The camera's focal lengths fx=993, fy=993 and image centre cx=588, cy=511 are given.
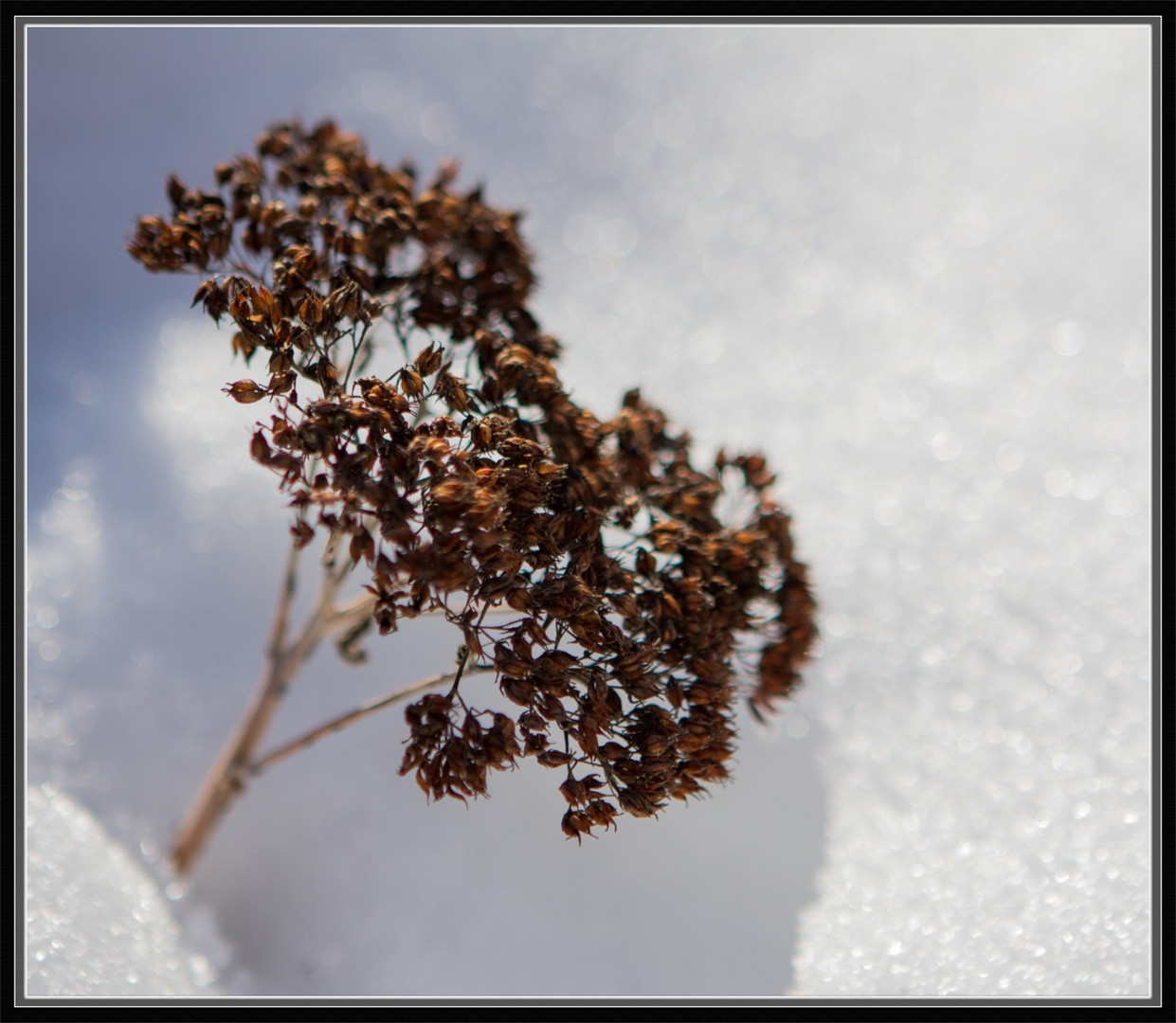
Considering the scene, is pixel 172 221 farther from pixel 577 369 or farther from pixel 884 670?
pixel 884 670

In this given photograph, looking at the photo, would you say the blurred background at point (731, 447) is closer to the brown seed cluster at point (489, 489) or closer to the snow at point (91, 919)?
the snow at point (91, 919)

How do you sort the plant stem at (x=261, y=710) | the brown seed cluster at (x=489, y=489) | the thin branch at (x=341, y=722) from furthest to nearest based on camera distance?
the plant stem at (x=261, y=710)
the thin branch at (x=341, y=722)
the brown seed cluster at (x=489, y=489)

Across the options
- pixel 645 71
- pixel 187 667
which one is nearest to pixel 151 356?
pixel 187 667

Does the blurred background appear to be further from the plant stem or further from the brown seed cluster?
the brown seed cluster

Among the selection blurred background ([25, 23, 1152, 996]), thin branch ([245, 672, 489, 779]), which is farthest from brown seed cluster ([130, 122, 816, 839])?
blurred background ([25, 23, 1152, 996])

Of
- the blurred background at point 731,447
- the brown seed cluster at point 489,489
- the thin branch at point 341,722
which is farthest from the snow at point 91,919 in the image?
the brown seed cluster at point 489,489

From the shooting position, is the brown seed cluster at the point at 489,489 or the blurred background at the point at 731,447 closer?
the brown seed cluster at the point at 489,489

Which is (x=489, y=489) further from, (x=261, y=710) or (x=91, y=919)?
(x=91, y=919)
